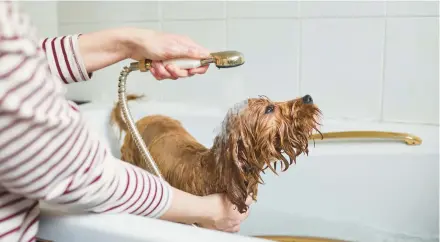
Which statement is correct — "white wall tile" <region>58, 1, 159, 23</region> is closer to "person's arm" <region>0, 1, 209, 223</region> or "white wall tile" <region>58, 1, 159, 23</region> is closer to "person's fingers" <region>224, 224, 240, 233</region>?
"person's fingers" <region>224, 224, 240, 233</region>

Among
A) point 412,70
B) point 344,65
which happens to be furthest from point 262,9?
point 412,70

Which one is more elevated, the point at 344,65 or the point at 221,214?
the point at 344,65

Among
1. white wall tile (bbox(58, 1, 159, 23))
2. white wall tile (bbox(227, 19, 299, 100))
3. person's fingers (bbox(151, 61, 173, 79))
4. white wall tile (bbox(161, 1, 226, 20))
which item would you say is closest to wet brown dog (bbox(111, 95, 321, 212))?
person's fingers (bbox(151, 61, 173, 79))

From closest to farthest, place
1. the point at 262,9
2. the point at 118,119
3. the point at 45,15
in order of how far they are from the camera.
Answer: the point at 118,119 → the point at 262,9 → the point at 45,15

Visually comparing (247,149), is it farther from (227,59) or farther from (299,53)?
(299,53)

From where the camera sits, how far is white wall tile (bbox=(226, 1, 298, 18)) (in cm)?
120

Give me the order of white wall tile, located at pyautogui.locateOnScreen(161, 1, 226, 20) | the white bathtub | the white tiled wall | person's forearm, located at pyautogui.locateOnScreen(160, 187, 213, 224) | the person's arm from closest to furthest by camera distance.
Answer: the person's arm < person's forearm, located at pyautogui.locateOnScreen(160, 187, 213, 224) < the white bathtub < the white tiled wall < white wall tile, located at pyautogui.locateOnScreen(161, 1, 226, 20)

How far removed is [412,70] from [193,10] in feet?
1.71

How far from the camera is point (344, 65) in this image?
3.80ft

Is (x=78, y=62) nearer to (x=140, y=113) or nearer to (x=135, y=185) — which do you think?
(x=135, y=185)

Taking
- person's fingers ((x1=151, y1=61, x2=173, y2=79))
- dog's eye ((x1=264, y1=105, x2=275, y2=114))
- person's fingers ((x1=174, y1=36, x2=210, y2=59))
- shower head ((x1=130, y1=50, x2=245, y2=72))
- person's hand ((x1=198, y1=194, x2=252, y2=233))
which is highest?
person's fingers ((x1=174, y1=36, x2=210, y2=59))

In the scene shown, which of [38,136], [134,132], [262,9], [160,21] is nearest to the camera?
[38,136]

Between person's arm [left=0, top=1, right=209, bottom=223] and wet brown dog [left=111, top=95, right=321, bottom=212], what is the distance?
0.18 metres

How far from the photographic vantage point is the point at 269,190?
999mm
